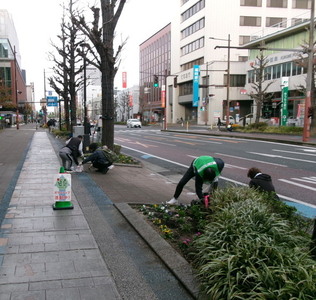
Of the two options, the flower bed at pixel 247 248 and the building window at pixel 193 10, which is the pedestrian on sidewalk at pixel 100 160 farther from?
the building window at pixel 193 10

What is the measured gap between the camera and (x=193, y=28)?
67312 mm

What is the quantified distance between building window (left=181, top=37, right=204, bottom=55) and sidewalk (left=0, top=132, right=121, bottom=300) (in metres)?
61.8

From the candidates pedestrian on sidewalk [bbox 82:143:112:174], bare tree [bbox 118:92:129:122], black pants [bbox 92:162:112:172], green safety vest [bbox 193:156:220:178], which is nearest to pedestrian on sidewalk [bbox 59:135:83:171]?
pedestrian on sidewalk [bbox 82:143:112:174]

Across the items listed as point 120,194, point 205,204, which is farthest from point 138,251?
point 120,194

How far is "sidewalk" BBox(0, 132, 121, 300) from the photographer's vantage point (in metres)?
3.49

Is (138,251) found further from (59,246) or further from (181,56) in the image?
(181,56)

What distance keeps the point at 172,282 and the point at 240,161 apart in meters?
11.8

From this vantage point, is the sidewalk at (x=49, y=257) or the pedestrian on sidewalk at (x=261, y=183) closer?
the sidewalk at (x=49, y=257)

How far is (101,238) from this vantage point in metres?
5.00

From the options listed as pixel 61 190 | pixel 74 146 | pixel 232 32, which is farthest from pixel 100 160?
pixel 232 32

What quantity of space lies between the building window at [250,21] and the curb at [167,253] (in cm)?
6173

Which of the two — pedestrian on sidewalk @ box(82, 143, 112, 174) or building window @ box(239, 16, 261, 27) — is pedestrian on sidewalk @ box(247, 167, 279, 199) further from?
building window @ box(239, 16, 261, 27)

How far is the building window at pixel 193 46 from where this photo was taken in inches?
2531

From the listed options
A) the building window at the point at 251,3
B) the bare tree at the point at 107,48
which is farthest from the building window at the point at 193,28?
the bare tree at the point at 107,48
